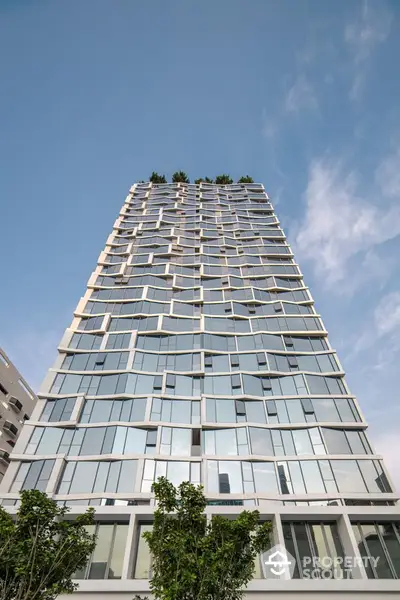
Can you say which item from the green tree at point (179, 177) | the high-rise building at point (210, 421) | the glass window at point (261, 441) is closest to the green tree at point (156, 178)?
the green tree at point (179, 177)

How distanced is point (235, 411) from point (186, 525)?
15325mm

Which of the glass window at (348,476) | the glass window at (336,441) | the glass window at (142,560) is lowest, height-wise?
the glass window at (142,560)

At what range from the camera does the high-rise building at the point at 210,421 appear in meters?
20.4

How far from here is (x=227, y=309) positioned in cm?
3641

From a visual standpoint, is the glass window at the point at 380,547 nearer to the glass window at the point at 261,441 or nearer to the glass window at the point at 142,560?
the glass window at the point at 261,441

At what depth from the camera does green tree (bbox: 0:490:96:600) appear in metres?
11.4

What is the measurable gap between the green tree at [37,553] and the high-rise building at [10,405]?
116ft

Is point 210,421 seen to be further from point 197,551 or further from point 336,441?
point 197,551

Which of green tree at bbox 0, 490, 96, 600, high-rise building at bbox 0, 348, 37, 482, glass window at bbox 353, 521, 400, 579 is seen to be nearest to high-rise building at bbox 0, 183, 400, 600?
glass window at bbox 353, 521, 400, 579

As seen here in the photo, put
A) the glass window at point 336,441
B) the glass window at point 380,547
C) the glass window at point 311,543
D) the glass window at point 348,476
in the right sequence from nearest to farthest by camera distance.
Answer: the glass window at point 380,547 < the glass window at point 311,543 < the glass window at point 348,476 < the glass window at point 336,441

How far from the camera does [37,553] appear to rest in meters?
11.9

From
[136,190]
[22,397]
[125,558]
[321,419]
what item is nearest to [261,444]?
[321,419]

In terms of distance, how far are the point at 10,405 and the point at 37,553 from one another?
137 ft

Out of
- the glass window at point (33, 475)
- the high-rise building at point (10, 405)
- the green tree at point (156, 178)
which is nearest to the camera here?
the glass window at point (33, 475)
